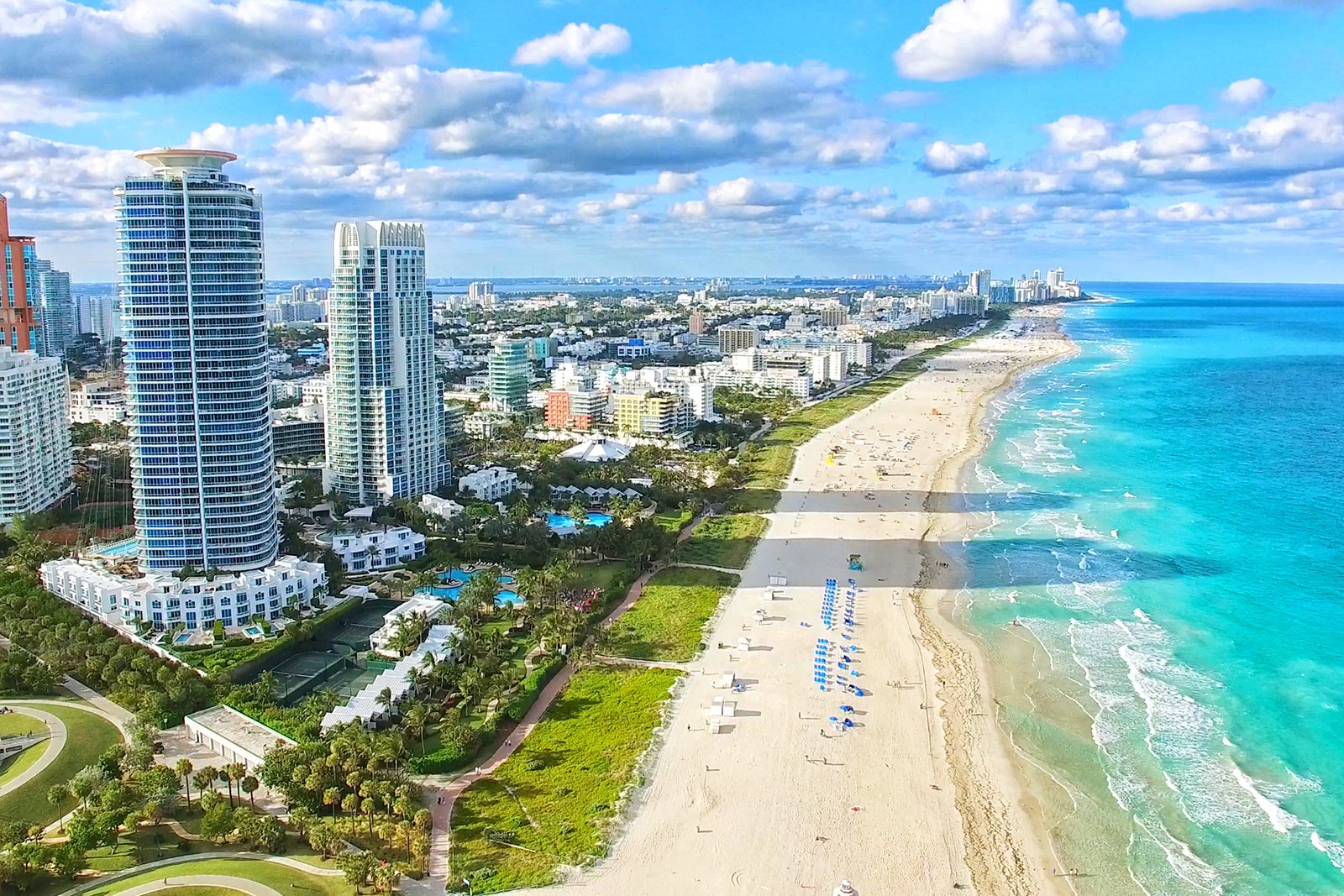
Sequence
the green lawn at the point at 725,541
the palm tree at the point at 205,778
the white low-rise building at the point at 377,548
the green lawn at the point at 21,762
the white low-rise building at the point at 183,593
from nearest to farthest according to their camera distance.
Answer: the palm tree at the point at 205,778
the green lawn at the point at 21,762
the white low-rise building at the point at 183,593
the white low-rise building at the point at 377,548
the green lawn at the point at 725,541

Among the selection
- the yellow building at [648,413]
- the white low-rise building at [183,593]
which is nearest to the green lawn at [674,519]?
the white low-rise building at [183,593]

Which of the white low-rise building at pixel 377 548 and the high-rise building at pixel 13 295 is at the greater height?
the high-rise building at pixel 13 295

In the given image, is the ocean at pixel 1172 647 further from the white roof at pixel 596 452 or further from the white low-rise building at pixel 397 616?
the white roof at pixel 596 452

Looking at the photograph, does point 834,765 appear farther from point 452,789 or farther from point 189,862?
point 189,862

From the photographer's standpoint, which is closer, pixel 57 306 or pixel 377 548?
pixel 377 548

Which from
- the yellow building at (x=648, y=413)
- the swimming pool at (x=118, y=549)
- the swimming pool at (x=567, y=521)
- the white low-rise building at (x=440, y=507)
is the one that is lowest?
the swimming pool at (x=567, y=521)

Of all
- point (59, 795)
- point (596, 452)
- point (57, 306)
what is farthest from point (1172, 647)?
point (57, 306)

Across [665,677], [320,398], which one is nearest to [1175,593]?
[665,677]
